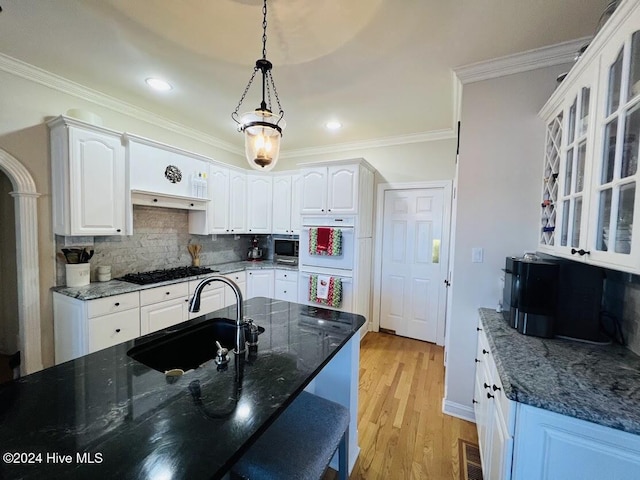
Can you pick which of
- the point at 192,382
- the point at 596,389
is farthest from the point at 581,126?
the point at 192,382

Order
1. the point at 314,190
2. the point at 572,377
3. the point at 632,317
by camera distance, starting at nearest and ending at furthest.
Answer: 1. the point at 572,377
2. the point at 632,317
3. the point at 314,190

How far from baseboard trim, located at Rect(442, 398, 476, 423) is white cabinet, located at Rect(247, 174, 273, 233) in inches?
123

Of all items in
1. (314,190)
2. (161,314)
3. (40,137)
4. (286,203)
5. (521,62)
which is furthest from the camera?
(286,203)

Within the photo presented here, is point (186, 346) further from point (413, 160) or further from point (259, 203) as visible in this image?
point (413, 160)

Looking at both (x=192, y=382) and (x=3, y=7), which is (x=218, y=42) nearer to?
(x=3, y=7)

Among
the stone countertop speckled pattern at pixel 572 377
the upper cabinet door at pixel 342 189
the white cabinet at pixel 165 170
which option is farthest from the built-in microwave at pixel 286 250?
the stone countertop speckled pattern at pixel 572 377

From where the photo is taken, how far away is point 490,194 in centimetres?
196

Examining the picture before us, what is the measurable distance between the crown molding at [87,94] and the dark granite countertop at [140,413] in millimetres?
2530

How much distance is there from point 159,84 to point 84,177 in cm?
105

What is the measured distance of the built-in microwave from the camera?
416cm

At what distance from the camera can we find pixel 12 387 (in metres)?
0.89

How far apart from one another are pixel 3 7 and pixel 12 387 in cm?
→ 214

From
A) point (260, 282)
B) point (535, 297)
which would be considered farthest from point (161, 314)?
point (535, 297)

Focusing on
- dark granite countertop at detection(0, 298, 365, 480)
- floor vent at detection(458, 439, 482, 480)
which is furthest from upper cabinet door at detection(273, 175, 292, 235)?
floor vent at detection(458, 439, 482, 480)
